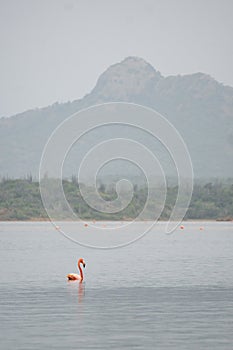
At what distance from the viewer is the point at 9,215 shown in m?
125

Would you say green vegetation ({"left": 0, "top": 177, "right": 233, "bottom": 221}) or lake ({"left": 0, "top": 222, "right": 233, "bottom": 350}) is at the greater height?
green vegetation ({"left": 0, "top": 177, "right": 233, "bottom": 221})

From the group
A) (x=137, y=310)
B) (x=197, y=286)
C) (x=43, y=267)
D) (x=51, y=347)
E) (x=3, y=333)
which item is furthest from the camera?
(x=43, y=267)

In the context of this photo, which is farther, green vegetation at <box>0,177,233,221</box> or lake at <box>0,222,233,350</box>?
green vegetation at <box>0,177,233,221</box>

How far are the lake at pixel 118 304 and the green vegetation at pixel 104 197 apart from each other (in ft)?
264

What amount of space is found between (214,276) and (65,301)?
985 centimetres

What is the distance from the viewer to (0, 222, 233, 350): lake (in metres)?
20.4

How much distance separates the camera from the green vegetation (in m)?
126

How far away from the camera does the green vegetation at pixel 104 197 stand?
126188 mm

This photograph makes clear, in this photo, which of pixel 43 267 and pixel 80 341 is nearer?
pixel 80 341

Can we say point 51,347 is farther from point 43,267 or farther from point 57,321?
point 43,267

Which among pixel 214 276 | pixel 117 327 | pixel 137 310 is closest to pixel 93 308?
pixel 137 310

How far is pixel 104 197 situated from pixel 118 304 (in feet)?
371

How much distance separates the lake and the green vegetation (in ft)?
264

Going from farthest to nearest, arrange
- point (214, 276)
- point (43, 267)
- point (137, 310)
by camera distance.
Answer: point (43, 267), point (214, 276), point (137, 310)
